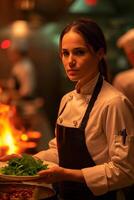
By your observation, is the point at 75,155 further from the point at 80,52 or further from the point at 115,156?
the point at 80,52

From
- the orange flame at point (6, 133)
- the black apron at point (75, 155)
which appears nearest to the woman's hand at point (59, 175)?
the black apron at point (75, 155)

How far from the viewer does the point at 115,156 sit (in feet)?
7.25

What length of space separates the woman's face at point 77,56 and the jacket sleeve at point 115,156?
0.72ft

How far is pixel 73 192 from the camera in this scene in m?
2.41

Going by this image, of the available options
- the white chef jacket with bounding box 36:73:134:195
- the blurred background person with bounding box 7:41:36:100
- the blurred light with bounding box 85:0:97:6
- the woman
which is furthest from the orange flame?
the blurred light with bounding box 85:0:97:6

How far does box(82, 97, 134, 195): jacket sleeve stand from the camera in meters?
2.21

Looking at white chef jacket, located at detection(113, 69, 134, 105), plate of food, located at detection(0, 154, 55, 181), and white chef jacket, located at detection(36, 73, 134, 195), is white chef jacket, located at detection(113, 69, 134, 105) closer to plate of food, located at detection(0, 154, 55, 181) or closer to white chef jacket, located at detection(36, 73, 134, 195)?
white chef jacket, located at detection(36, 73, 134, 195)

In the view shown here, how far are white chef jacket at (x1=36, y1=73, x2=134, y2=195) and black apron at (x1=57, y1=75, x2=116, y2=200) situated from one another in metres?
0.03

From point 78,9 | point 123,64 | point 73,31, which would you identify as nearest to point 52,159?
point 73,31

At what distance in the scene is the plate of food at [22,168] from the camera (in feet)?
7.09

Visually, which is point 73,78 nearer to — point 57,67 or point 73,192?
point 73,192

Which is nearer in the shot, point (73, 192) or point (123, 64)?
point (73, 192)

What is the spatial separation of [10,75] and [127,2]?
208cm

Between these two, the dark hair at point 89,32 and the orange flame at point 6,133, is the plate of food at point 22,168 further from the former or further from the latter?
the orange flame at point 6,133
